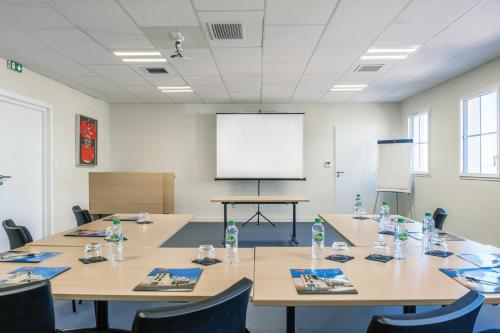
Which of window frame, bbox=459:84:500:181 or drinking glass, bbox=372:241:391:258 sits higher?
window frame, bbox=459:84:500:181

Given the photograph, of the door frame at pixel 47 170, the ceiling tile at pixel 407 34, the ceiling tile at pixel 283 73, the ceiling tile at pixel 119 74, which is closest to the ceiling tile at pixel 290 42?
the ceiling tile at pixel 283 73

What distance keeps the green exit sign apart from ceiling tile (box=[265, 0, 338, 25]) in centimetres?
349

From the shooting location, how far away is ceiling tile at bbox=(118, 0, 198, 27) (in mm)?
2784

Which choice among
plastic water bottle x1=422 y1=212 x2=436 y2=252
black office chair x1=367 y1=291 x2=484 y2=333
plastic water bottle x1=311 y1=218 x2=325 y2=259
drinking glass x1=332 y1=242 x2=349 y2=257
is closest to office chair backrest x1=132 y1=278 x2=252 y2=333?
black office chair x1=367 y1=291 x2=484 y2=333

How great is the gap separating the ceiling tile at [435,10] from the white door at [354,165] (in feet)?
14.1

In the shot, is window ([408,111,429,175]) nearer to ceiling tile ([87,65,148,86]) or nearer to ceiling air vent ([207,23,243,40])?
ceiling air vent ([207,23,243,40])

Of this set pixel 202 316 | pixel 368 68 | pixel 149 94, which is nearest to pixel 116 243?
pixel 202 316

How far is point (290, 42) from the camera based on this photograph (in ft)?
12.0

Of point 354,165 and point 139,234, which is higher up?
point 354,165

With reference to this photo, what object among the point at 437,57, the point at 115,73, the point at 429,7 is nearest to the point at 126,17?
the point at 115,73

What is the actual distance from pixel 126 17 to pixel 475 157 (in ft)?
16.4

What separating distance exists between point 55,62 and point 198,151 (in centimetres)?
354

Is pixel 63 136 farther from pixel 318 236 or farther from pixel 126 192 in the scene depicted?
pixel 318 236

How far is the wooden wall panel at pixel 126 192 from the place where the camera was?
20.9ft
